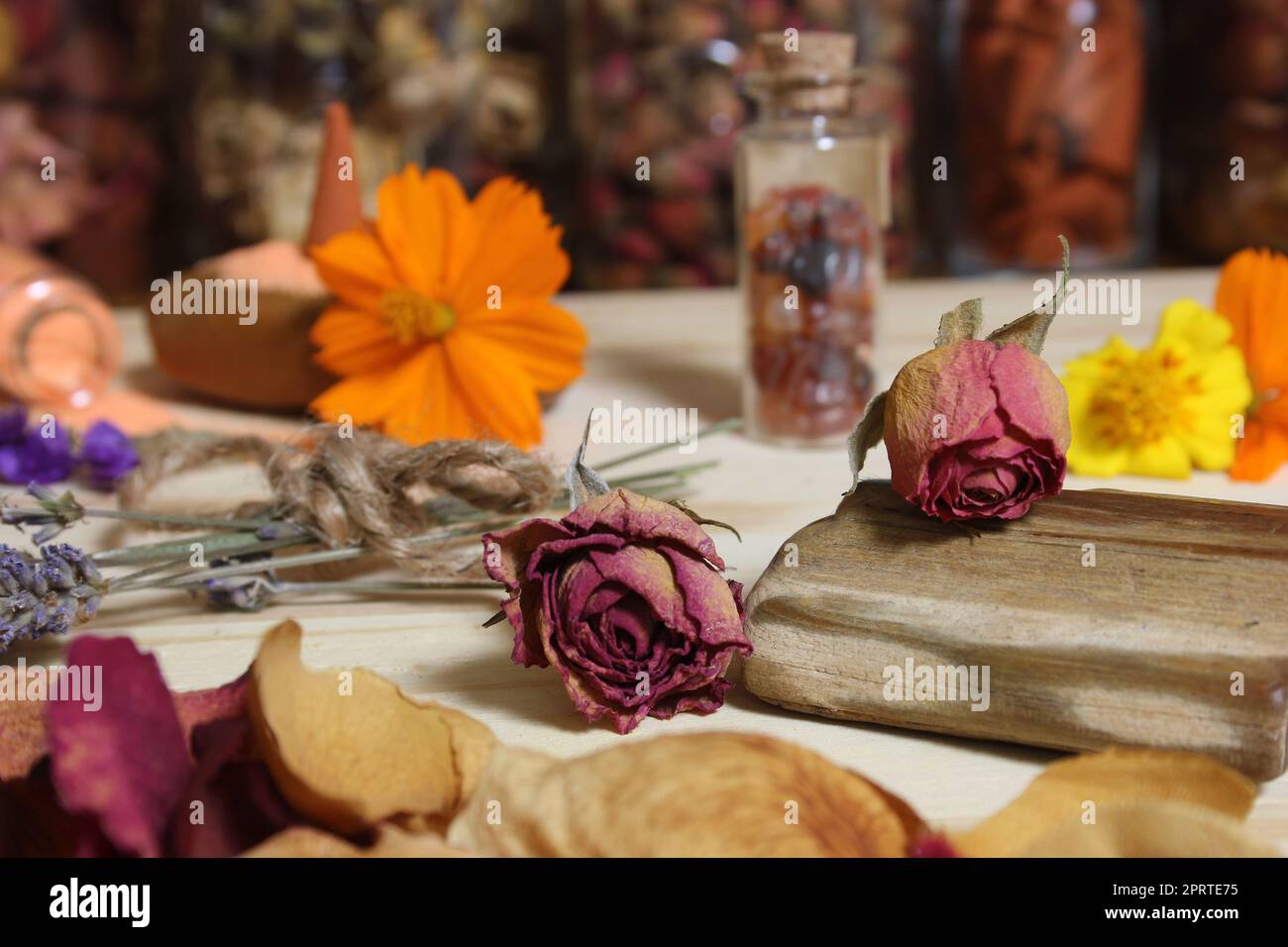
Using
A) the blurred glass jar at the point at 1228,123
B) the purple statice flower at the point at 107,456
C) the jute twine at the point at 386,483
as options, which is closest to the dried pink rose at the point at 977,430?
the jute twine at the point at 386,483

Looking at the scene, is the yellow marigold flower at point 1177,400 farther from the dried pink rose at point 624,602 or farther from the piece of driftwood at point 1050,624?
the dried pink rose at point 624,602

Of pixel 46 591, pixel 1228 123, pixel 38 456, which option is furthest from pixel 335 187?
pixel 1228 123

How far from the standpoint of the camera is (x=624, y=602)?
20.5 inches

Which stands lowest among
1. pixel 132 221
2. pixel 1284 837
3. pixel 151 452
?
pixel 1284 837

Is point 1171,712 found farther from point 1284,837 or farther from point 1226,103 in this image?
point 1226,103

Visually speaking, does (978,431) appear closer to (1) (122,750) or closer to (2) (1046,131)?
(1) (122,750)

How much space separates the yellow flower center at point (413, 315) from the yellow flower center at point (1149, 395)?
16.3 inches

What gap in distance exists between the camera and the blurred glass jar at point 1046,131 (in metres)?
1.22

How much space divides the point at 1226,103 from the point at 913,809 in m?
1.06

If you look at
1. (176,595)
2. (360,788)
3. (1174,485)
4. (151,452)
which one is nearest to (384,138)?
(151,452)

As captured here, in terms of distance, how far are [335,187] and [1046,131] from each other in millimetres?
643

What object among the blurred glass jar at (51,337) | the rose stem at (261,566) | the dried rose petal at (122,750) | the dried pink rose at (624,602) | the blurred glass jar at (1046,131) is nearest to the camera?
the dried rose petal at (122,750)

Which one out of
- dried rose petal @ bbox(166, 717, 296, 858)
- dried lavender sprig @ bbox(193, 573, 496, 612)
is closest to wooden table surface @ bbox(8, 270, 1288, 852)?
dried lavender sprig @ bbox(193, 573, 496, 612)

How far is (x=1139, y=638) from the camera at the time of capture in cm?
50
